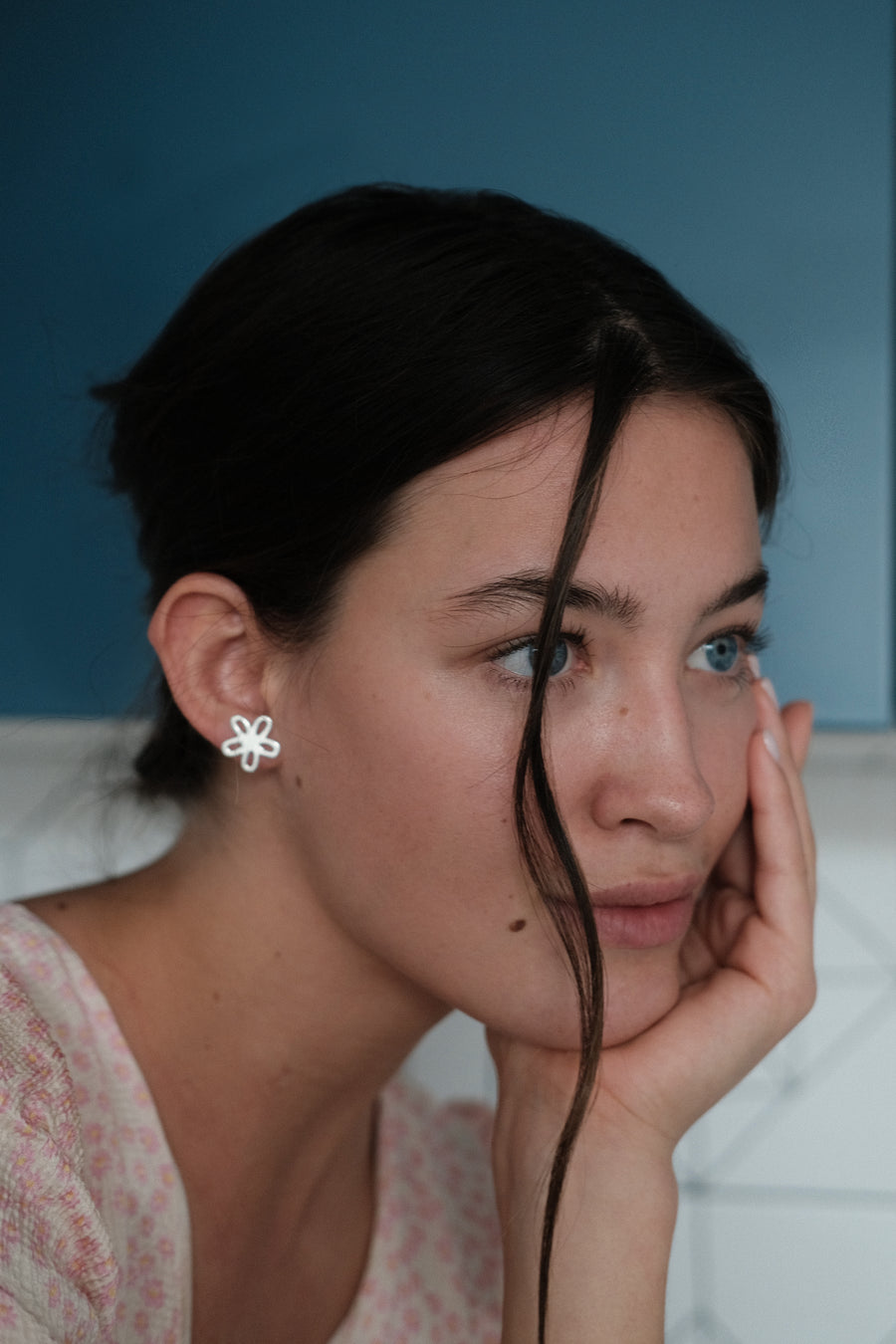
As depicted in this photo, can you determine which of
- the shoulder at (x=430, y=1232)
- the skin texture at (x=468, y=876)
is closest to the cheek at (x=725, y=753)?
the skin texture at (x=468, y=876)

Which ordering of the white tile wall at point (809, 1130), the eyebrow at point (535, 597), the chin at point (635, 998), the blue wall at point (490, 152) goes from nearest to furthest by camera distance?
the eyebrow at point (535, 597)
the chin at point (635, 998)
the blue wall at point (490, 152)
the white tile wall at point (809, 1130)

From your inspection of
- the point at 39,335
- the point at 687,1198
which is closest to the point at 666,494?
the point at 39,335

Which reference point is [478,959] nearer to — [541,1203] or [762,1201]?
[541,1203]

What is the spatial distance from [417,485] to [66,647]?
45 cm

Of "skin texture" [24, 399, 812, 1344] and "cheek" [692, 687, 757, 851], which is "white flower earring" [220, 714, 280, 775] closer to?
"skin texture" [24, 399, 812, 1344]

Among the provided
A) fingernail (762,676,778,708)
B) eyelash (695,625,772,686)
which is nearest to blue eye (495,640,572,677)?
eyelash (695,625,772,686)

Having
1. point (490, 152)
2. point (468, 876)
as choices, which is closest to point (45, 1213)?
point (468, 876)

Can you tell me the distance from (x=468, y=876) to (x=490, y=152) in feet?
2.00

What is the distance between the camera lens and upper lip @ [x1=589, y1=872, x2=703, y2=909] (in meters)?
0.89

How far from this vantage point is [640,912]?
91 cm

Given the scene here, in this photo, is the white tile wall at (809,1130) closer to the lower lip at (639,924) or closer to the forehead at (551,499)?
the lower lip at (639,924)

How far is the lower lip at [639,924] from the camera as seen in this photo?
895 millimetres

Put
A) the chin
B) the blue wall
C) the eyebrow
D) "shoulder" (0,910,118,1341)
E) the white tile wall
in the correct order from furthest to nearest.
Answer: the white tile wall < the blue wall < the chin < the eyebrow < "shoulder" (0,910,118,1341)

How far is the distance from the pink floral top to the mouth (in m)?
0.36
